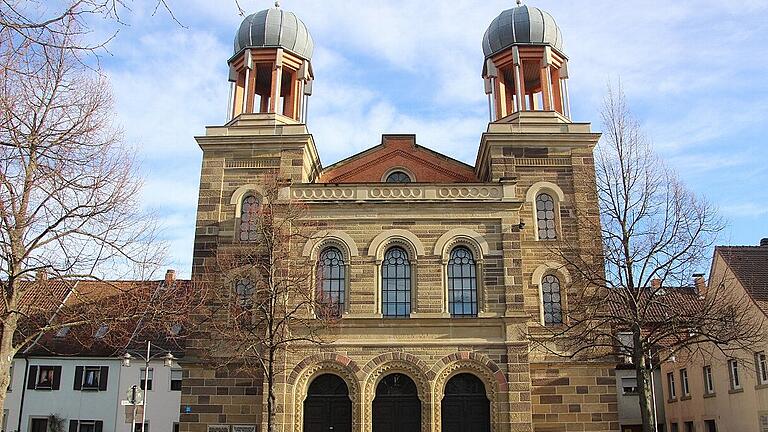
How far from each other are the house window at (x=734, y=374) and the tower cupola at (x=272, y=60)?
2055cm

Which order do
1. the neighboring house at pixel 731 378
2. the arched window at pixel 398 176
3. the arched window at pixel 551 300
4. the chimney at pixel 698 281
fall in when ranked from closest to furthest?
the chimney at pixel 698 281 < the arched window at pixel 551 300 < the neighboring house at pixel 731 378 < the arched window at pixel 398 176

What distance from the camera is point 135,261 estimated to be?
14.8 metres

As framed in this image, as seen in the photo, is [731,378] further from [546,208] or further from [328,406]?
[328,406]

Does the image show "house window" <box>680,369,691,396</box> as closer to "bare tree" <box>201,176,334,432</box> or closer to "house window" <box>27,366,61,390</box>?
"bare tree" <box>201,176,334,432</box>

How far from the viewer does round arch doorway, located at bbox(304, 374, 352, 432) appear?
2248 cm

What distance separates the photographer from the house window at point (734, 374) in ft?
98.2

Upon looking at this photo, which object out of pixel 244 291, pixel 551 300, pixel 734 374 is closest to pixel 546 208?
pixel 551 300

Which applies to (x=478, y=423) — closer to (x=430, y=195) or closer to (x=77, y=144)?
(x=430, y=195)

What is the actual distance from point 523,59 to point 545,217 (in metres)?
6.72

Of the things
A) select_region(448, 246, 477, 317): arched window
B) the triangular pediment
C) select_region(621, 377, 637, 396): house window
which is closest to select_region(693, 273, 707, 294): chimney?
select_region(448, 246, 477, 317): arched window

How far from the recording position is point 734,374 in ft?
99.5

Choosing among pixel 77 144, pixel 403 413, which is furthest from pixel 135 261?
pixel 403 413

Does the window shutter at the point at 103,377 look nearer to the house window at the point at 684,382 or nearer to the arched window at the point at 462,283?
the arched window at the point at 462,283

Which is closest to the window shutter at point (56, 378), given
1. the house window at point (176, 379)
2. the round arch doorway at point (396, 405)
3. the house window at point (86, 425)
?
the house window at point (86, 425)
